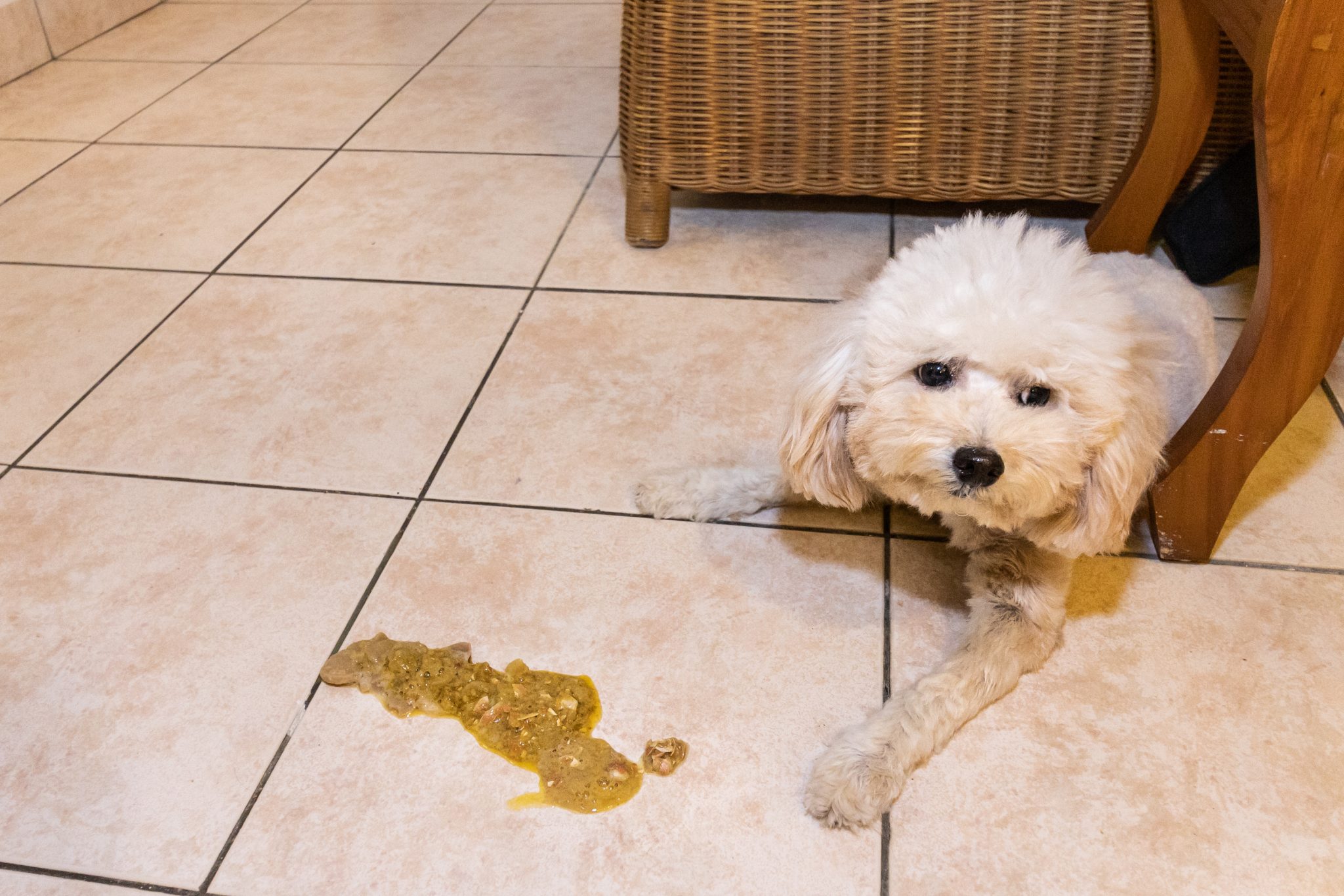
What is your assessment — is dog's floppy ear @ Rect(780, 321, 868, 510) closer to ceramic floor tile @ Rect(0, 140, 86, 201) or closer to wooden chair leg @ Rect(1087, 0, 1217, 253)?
wooden chair leg @ Rect(1087, 0, 1217, 253)

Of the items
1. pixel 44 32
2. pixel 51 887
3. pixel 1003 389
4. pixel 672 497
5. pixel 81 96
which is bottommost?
pixel 51 887

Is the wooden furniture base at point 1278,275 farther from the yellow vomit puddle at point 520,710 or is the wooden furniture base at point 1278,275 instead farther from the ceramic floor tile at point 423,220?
the ceramic floor tile at point 423,220

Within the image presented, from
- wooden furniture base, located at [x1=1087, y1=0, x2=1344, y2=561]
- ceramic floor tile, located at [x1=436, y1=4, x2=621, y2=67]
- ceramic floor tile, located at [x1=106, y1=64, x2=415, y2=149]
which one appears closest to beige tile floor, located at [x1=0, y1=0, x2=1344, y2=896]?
wooden furniture base, located at [x1=1087, y1=0, x2=1344, y2=561]

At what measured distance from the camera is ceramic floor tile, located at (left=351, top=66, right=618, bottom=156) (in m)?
2.43

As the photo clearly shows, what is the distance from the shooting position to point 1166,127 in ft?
5.41

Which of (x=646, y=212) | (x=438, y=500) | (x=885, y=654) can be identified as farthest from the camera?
(x=646, y=212)

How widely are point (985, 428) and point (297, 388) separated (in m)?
1.19

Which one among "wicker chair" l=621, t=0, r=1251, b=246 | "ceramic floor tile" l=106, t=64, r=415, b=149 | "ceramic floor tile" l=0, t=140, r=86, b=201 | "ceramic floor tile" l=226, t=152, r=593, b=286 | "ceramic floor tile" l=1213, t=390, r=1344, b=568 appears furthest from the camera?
"ceramic floor tile" l=106, t=64, r=415, b=149

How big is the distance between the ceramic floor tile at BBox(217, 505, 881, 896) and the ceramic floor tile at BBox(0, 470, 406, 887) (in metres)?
0.06

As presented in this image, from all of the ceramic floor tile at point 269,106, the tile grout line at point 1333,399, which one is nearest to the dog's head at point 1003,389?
the tile grout line at point 1333,399

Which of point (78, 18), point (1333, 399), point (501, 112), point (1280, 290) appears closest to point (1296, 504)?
point (1333, 399)

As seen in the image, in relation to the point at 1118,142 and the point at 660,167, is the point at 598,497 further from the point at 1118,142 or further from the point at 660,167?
the point at 1118,142

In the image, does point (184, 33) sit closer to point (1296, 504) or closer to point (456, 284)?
point (456, 284)

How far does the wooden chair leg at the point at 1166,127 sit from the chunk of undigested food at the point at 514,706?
50.2 inches
